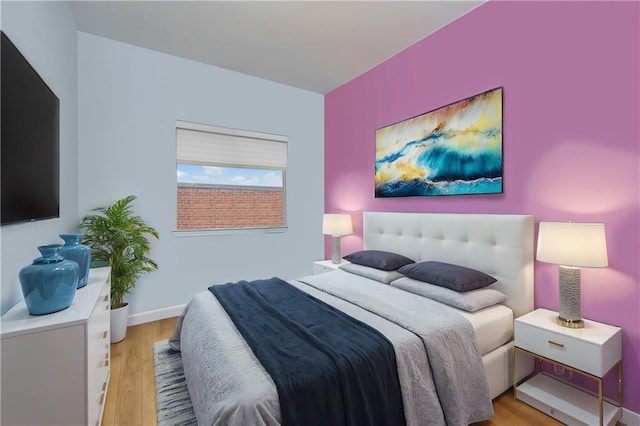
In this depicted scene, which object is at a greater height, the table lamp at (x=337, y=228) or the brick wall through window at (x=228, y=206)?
the brick wall through window at (x=228, y=206)

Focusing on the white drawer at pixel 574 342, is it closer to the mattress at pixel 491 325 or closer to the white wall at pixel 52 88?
the mattress at pixel 491 325

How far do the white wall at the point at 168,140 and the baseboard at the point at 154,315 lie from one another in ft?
0.19

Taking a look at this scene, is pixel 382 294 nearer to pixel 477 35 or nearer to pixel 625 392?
pixel 625 392

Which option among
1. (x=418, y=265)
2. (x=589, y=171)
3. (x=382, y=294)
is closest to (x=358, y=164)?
(x=418, y=265)

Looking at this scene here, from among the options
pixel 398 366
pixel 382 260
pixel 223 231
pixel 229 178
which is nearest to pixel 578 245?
pixel 398 366

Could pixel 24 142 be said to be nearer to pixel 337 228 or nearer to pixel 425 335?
pixel 425 335

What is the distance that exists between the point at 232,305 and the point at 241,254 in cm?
180

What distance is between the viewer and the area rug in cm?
176

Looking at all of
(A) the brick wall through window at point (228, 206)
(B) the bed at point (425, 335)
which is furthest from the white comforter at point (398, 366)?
(A) the brick wall through window at point (228, 206)

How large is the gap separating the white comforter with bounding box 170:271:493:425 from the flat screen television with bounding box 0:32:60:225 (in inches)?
42.1

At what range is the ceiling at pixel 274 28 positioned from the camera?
96.3 inches

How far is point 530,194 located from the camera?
2.15 meters

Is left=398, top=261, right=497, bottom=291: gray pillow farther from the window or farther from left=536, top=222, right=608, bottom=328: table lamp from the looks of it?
the window

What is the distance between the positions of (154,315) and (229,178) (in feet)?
5.78
